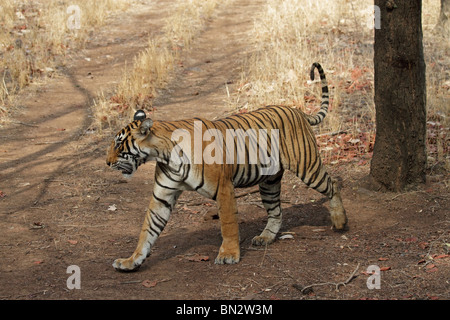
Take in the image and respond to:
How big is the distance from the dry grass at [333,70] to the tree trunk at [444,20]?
193 mm

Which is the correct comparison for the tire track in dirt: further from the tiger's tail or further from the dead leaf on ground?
the tiger's tail

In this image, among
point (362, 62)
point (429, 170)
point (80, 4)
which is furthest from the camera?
point (80, 4)

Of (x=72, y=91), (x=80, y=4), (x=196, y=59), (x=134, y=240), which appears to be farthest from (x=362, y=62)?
(x=80, y=4)

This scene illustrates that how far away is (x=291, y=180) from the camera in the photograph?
6852mm

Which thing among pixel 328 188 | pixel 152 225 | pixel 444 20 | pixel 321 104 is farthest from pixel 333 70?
pixel 152 225

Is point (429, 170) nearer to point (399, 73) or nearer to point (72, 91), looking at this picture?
point (399, 73)

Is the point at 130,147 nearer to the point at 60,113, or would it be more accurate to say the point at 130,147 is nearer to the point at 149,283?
the point at 149,283

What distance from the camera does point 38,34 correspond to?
12805mm

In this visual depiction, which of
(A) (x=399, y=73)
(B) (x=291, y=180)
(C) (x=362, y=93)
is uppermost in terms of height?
(A) (x=399, y=73)

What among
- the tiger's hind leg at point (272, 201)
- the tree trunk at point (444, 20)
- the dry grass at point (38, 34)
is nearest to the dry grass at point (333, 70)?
the tree trunk at point (444, 20)

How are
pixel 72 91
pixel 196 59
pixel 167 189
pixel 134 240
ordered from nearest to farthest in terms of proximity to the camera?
pixel 167 189 < pixel 134 240 < pixel 72 91 < pixel 196 59

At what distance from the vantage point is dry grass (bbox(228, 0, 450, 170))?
746 centimetres

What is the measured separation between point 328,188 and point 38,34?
974 cm

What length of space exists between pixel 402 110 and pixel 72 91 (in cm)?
692
